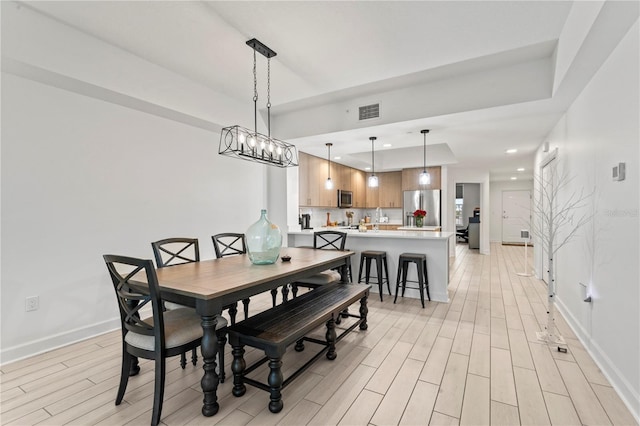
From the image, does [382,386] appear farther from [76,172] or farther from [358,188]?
[358,188]

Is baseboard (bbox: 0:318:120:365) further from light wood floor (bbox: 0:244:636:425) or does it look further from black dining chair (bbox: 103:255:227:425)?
black dining chair (bbox: 103:255:227:425)

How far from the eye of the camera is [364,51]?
9.40 ft

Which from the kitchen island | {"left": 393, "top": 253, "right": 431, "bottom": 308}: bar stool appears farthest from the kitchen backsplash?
{"left": 393, "top": 253, "right": 431, "bottom": 308}: bar stool

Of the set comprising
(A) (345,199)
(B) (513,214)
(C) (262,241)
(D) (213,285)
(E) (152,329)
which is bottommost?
(E) (152,329)

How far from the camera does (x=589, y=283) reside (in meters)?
2.65

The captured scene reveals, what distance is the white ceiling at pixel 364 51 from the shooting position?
231cm

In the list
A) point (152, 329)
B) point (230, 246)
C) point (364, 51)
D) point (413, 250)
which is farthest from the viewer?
point (413, 250)

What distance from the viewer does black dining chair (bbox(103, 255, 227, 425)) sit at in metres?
1.69

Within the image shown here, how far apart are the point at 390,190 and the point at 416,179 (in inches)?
33.0

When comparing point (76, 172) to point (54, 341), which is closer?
point (54, 341)

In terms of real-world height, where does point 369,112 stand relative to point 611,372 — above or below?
above

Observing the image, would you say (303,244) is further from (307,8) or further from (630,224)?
(630,224)

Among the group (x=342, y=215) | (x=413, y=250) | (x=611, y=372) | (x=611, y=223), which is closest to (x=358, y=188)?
(x=342, y=215)

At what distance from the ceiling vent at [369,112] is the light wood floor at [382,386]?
266cm
